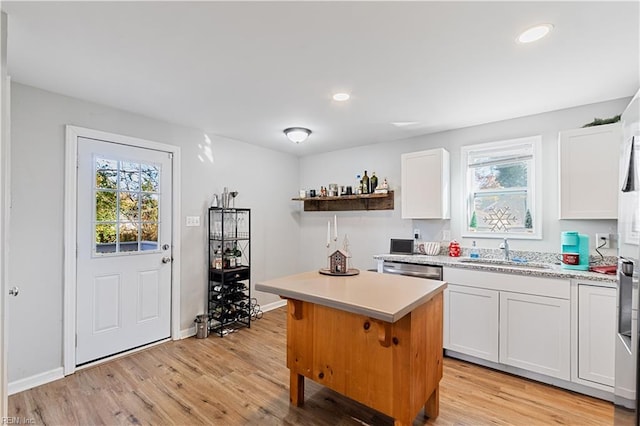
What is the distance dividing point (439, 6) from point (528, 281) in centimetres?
232

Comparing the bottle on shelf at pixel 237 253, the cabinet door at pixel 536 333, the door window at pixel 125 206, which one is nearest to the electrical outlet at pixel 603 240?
the cabinet door at pixel 536 333

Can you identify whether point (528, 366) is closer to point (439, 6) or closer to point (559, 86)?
point (559, 86)

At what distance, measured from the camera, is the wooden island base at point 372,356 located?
1.74 m

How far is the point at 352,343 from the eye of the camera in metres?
1.95

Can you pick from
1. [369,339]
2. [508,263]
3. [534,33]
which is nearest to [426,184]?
[508,263]

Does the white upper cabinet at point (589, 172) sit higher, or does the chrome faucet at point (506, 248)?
the white upper cabinet at point (589, 172)

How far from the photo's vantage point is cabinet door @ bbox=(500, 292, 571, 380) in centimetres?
246

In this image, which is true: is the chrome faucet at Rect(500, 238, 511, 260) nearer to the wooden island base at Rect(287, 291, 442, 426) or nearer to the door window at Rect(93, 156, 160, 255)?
the wooden island base at Rect(287, 291, 442, 426)

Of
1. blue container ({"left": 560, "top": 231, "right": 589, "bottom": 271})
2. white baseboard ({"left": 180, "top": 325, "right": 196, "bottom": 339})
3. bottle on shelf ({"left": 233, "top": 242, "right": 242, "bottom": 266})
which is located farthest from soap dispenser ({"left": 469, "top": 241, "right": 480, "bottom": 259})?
white baseboard ({"left": 180, "top": 325, "right": 196, "bottom": 339})

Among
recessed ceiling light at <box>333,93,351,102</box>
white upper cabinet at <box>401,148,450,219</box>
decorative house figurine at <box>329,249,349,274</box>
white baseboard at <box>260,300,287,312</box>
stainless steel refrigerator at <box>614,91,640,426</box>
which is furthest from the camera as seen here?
white baseboard at <box>260,300,287,312</box>

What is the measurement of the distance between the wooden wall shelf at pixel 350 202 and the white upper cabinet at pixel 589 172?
72.2 inches

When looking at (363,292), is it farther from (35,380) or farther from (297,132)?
(35,380)

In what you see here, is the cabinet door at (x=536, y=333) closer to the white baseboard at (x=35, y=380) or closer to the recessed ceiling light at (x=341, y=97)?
the recessed ceiling light at (x=341, y=97)

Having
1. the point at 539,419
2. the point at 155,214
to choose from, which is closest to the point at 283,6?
the point at 155,214
